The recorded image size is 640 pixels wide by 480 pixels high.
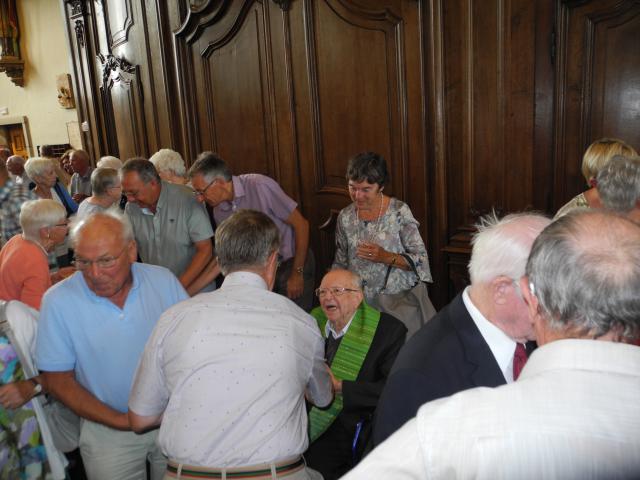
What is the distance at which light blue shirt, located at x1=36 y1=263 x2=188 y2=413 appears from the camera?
197 centimetres

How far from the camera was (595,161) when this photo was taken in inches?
109

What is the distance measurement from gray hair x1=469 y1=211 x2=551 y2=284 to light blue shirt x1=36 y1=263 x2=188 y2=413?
1276 mm

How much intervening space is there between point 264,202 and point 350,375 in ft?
4.81

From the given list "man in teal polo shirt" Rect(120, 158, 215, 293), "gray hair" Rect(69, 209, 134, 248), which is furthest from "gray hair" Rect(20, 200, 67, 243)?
"gray hair" Rect(69, 209, 134, 248)

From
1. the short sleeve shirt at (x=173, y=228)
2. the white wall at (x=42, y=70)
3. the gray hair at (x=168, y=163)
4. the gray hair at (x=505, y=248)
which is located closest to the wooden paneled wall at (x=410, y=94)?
the gray hair at (x=168, y=163)

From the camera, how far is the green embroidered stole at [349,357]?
245cm

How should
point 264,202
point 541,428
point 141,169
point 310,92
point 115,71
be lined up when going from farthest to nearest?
point 115,71 → point 310,92 → point 264,202 → point 141,169 → point 541,428

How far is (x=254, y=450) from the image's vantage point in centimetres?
157

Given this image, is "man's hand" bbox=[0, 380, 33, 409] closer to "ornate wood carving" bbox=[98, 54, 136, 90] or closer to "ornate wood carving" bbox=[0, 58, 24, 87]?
"ornate wood carving" bbox=[98, 54, 136, 90]

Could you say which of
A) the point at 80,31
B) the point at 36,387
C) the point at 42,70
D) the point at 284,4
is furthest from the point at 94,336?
the point at 42,70

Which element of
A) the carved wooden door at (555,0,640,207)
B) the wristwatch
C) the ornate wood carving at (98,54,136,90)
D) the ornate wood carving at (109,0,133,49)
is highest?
the ornate wood carving at (109,0,133,49)

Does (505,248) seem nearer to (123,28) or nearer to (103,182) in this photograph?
(103,182)

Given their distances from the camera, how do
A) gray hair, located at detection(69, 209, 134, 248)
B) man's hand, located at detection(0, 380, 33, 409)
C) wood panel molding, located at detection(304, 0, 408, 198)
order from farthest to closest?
1. wood panel molding, located at detection(304, 0, 408, 198)
2. gray hair, located at detection(69, 209, 134, 248)
3. man's hand, located at detection(0, 380, 33, 409)

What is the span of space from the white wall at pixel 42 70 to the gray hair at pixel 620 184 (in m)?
9.86
